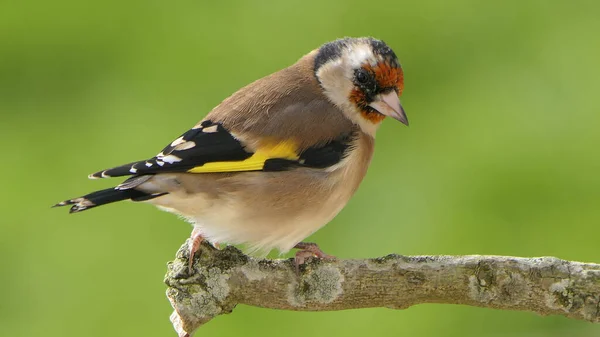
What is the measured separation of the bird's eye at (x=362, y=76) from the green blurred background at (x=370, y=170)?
4.56ft

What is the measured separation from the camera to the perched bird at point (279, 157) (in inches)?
95.7

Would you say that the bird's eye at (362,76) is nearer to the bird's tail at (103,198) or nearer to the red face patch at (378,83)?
the red face patch at (378,83)

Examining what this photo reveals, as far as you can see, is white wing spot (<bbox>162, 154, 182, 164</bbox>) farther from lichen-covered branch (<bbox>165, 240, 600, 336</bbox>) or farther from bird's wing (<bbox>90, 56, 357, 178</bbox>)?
lichen-covered branch (<bbox>165, 240, 600, 336</bbox>)

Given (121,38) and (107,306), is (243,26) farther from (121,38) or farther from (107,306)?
(107,306)

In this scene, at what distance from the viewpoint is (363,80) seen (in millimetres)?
2672

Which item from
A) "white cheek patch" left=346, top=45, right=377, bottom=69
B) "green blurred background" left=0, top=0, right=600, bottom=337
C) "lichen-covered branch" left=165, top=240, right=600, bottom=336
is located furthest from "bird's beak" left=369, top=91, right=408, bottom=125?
"green blurred background" left=0, top=0, right=600, bottom=337

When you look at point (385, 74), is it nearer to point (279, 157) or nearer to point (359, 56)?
point (359, 56)

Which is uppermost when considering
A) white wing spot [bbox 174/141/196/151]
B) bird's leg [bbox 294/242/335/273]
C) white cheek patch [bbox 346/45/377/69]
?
white cheek patch [bbox 346/45/377/69]

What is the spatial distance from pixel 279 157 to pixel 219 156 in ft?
0.56

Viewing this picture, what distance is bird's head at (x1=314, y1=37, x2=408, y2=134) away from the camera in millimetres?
2629

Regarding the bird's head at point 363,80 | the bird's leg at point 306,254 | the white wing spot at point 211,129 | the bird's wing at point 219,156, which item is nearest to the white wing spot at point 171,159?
the bird's wing at point 219,156

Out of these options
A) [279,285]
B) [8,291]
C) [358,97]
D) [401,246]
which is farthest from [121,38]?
[279,285]

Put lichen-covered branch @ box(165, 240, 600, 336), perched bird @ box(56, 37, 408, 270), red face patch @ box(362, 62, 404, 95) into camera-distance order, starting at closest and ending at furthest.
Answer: lichen-covered branch @ box(165, 240, 600, 336)
perched bird @ box(56, 37, 408, 270)
red face patch @ box(362, 62, 404, 95)

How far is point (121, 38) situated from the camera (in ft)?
16.2
